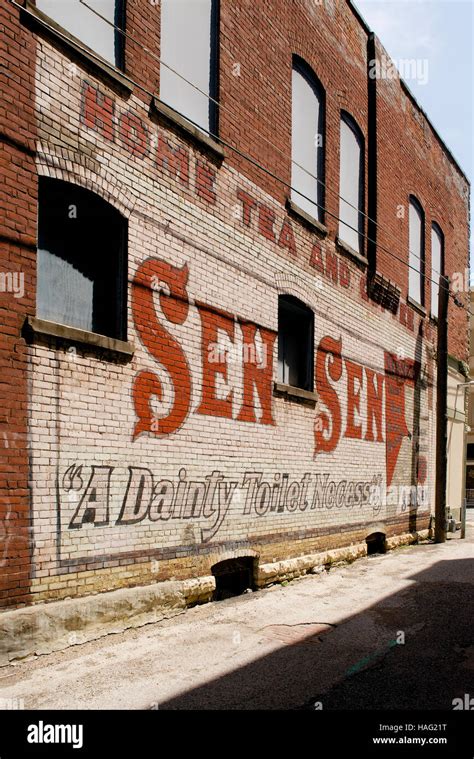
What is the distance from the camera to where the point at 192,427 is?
8.19 m

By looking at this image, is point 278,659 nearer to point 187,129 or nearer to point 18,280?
point 18,280

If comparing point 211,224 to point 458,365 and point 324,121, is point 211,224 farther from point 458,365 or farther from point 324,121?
point 458,365

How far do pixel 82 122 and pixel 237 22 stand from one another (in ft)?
12.4

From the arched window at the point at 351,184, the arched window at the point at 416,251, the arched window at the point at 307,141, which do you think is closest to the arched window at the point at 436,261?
the arched window at the point at 416,251

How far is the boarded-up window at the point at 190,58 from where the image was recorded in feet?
27.0

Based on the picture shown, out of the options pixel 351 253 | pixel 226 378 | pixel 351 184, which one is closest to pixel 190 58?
pixel 226 378

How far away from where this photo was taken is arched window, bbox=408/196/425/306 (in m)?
15.9

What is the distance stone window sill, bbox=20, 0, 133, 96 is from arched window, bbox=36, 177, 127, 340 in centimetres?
133

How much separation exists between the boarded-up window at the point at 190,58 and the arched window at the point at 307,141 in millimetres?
2230

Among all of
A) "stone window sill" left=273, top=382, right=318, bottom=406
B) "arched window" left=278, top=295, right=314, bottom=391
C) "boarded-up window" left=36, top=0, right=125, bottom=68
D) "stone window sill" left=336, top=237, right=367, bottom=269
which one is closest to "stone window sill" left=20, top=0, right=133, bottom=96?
"boarded-up window" left=36, top=0, right=125, bottom=68

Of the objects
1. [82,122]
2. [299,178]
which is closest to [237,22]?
[299,178]

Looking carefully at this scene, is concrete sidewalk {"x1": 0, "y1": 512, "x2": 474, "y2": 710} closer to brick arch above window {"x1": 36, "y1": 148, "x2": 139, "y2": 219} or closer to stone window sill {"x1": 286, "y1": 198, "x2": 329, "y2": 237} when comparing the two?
brick arch above window {"x1": 36, "y1": 148, "x2": 139, "y2": 219}

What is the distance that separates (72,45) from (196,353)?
3.61m

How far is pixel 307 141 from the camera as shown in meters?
11.4
